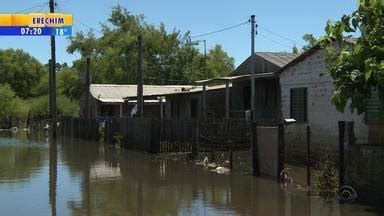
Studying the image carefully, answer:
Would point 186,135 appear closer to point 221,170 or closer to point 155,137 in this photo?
point 155,137

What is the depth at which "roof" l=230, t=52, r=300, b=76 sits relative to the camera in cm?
2878

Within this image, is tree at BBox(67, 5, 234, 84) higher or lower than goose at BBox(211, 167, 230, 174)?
higher

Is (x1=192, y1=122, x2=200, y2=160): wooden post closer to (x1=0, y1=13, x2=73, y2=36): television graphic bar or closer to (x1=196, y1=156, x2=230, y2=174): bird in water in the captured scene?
(x1=196, y1=156, x2=230, y2=174): bird in water

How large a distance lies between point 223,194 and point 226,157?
8.51 m

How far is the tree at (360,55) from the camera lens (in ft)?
36.5

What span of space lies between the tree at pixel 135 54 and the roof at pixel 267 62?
34.5 meters

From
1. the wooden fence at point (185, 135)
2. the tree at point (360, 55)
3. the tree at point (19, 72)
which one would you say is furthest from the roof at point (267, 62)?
the tree at point (19, 72)

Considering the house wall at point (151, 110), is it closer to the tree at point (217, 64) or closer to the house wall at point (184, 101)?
the house wall at point (184, 101)

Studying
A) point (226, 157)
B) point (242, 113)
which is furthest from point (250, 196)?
point (242, 113)

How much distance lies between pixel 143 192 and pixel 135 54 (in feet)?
173

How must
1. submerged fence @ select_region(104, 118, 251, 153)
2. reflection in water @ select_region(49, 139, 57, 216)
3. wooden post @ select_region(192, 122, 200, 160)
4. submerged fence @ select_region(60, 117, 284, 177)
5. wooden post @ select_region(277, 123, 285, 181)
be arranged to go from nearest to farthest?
reflection in water @ select_region(49, 139, 57, 216)
wooden post @ select_region(277, 123, 285, 181)
wooden post @ select_region(192, 122, 200, 160)
submerged fence @ select_region(60, 117, 284, 177)
submerged fence @ select_region(104, 118, 251, 153)

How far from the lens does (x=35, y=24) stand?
3784 cm

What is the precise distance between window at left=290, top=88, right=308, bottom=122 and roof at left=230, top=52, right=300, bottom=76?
7.22 m

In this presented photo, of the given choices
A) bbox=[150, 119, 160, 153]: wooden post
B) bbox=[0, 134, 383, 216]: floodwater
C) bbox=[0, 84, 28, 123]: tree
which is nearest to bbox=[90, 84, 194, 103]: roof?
bbox=[0, 84, 28, 123]: tree
